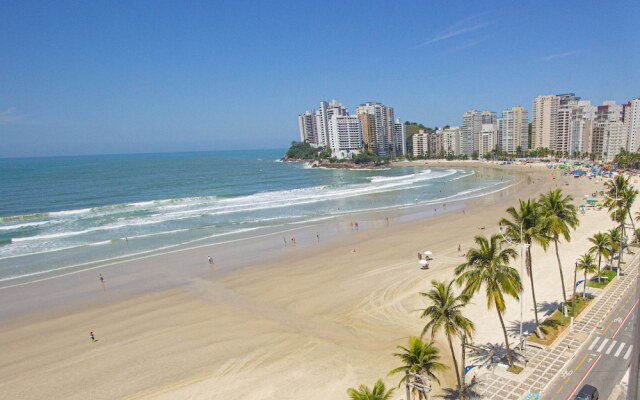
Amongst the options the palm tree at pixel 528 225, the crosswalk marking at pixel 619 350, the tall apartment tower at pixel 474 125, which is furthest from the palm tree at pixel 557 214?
the tall apartment tower at pixel 474 125

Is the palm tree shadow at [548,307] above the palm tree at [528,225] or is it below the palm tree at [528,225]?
below

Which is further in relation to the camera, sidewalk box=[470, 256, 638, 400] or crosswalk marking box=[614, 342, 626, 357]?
crosswalk marking box=[614, 342, 626, 357]

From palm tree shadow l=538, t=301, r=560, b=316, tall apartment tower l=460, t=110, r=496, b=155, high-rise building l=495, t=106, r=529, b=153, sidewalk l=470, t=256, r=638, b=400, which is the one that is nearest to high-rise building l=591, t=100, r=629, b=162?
high-rise building l=495, t=106, r=529, b=153

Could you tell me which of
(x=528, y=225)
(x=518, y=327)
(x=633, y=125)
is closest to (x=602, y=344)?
(x=518, y=327)

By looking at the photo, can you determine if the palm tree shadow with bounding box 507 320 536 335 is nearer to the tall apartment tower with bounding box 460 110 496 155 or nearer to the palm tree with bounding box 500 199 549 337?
the palm tree with bounding box 500 199 549 337

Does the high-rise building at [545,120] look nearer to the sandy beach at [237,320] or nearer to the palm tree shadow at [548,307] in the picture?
the sandy beach at [237,320]

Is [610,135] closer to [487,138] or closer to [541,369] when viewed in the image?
[487,138]
